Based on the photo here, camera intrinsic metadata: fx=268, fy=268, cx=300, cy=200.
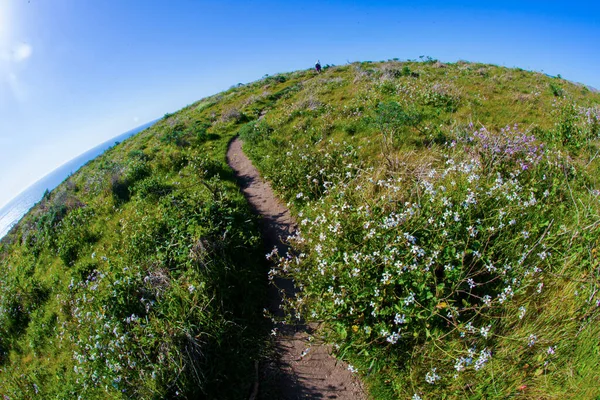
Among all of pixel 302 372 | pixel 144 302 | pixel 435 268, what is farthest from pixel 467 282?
pixel 144 302

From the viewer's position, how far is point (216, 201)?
772 cm

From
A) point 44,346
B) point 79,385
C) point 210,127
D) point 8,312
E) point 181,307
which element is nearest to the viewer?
point 79,385

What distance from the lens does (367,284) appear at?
419 cm

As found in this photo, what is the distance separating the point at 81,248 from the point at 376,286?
9.51 meters

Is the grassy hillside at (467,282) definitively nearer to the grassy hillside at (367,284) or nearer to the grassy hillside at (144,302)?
the grassy hillside at (367,284)

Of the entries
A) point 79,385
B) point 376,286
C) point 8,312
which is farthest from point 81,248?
point 376,286

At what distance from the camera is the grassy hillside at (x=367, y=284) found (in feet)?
11.7

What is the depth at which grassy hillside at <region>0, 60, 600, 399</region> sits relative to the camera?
358 centimetres

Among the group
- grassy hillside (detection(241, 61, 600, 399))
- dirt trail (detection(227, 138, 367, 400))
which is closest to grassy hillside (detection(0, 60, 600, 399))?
grassy hillside (detection(241, 61, 600, 399))

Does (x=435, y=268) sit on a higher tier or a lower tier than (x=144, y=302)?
lower

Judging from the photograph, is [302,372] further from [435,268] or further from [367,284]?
[435,268]

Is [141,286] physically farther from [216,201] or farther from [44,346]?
[44,346]

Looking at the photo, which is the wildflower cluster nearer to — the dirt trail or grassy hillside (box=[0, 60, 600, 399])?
grassy hillside (box=[0, 60, 600, 399])

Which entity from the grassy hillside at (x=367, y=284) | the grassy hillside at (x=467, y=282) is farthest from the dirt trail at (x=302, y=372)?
the grassy hillside at (x=467, y=282)
